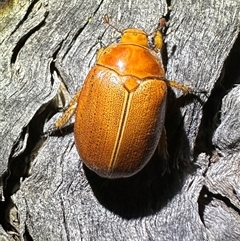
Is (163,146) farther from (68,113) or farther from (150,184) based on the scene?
(68,113)

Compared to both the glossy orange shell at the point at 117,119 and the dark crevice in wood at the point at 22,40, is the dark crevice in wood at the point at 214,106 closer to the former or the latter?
the glossy orange shell at the point at 117,119

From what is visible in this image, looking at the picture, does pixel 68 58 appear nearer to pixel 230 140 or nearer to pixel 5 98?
pixel 5 98

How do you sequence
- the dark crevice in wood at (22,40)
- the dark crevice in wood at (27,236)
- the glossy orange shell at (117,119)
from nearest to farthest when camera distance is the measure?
the glossy orange shell at (117,119) → the dark crevice in wood at (27,236) → the dark crevice in wood at (22,40)

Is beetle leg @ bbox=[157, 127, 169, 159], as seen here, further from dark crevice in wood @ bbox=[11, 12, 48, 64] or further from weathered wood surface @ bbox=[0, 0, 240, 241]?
dark crevice in wood @ bbox=[11, 12, 48, 64]

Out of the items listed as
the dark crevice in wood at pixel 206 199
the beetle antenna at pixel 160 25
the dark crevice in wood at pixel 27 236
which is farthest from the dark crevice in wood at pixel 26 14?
the dark crevice in wood at pixel 206 199

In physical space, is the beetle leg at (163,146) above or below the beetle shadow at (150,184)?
above

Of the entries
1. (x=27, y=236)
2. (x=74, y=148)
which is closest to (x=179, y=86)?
(x=74, y=148)
